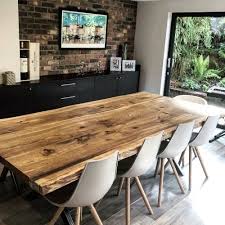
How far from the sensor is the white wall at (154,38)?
16.9 feet

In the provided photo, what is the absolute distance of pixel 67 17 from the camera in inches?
174

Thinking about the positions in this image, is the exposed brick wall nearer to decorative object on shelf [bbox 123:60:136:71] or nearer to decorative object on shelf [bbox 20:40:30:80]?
decorative object on shelf [bbox 20:40:30:80]

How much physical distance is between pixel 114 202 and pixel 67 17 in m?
3.00

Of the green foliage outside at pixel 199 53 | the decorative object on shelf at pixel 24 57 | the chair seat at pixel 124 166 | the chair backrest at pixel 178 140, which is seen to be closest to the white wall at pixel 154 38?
the green foliage outside at pixel 199 53

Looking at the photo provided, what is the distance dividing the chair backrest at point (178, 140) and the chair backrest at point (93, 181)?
0.78m

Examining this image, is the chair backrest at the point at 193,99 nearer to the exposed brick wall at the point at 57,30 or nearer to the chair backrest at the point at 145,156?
the chair backrest at the point at 145,156

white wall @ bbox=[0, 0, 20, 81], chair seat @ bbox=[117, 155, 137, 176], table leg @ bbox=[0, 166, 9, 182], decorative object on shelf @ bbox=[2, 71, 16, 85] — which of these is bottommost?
table leg @ bbox=[0, 166, 9, 182]

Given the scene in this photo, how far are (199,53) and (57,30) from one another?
2528mm

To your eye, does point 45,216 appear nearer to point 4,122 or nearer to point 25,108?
point 4,122

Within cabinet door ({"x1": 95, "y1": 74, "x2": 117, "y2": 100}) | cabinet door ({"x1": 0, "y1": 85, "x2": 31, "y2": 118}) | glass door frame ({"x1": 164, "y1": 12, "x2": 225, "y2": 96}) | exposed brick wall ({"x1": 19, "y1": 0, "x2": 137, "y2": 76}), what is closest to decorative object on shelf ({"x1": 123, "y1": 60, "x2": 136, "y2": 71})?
exposed brick wall ({"x1": 19, "y1": 0, "x2": 137, "y2": 76})

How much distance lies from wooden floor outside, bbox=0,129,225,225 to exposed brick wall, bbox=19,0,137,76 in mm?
2178

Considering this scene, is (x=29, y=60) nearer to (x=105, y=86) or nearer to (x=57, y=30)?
(x=57, y=30)

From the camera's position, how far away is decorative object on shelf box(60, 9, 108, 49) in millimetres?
4434

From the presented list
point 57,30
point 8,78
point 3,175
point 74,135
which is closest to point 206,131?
point 74,135
